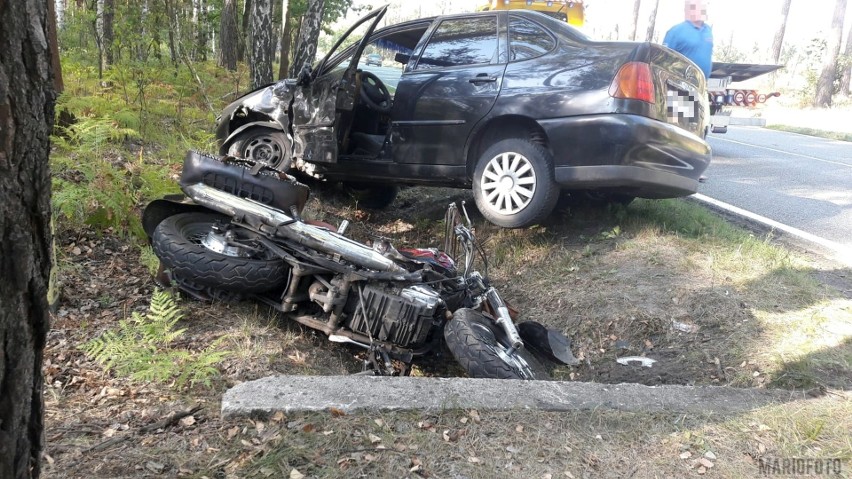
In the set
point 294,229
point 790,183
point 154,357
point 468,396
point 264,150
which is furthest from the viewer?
point 790,183

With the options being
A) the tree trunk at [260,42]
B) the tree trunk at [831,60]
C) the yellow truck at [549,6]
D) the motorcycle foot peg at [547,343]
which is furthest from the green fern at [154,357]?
the tree trunk at [831,60]

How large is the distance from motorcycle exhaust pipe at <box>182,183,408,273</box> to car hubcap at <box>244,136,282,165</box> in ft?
5.81

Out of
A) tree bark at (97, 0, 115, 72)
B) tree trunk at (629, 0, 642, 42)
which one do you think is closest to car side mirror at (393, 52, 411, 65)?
tree bark at (97, 0, 115, 72)

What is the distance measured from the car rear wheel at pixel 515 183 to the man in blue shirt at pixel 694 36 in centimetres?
284

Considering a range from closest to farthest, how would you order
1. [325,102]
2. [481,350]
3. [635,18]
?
1. [481,350]
2. [325,102]
3. [635,18]

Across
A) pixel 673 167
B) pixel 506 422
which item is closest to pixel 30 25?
pixel 506 422

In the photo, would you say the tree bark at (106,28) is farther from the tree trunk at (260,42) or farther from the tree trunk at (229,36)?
the tree trunk at (229,36)

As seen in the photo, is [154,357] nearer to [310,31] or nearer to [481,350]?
[481,350]

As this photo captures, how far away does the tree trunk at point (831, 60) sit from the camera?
23.0 metres

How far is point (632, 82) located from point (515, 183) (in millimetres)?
1193

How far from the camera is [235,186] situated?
446cm

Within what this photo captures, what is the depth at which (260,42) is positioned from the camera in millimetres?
8945

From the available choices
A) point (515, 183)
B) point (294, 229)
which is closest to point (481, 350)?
point (294, 229)

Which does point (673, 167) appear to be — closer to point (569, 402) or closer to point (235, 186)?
point (569, 402)
